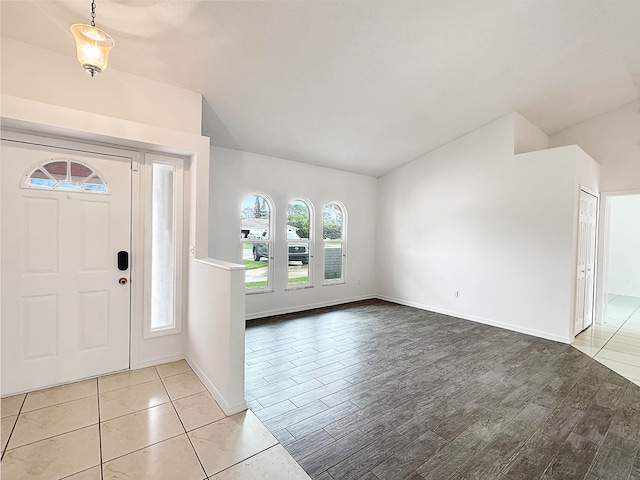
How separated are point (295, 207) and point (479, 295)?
3.54m

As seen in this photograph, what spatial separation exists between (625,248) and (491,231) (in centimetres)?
525

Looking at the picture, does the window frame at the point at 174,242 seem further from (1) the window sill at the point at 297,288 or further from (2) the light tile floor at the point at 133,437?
(1) the window sill at the point at 297,288

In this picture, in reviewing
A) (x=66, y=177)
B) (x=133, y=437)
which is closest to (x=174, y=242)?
(x=66, y=177)

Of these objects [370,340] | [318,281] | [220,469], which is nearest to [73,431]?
[220,469]

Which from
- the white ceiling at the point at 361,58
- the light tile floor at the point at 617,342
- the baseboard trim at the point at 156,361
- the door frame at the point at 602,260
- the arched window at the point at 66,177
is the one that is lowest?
the light tile floor at the point at 617,342

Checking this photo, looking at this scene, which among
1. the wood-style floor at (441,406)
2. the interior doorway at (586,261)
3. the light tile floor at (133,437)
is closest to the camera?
the light tile floor at (133,437)

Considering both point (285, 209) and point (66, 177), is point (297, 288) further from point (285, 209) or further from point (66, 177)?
point (66, 177)

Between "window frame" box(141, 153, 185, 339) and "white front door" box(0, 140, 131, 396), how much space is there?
17 cm

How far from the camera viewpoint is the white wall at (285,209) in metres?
4.68

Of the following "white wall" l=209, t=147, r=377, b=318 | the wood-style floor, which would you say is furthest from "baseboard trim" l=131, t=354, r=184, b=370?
"white wall" l=209, t=147, r=377, b=318

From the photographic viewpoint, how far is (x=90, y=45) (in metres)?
1.89

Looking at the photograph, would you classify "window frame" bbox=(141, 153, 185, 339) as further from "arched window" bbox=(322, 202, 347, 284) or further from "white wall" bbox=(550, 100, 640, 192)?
"white wall" bbox=(550, 100, 640, 192)

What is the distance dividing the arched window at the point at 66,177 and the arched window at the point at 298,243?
10.1 ft

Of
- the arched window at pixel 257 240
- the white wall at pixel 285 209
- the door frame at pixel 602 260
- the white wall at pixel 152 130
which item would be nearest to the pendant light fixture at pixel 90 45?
the white wall at pixel 152 130
